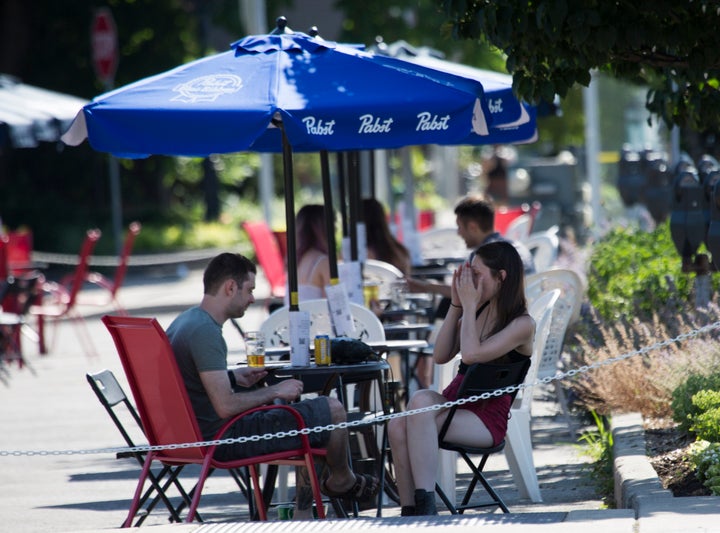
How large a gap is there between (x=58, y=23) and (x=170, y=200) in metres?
5.61

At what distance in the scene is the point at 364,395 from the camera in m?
7.71

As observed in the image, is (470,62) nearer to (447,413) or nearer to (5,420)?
(5,420)

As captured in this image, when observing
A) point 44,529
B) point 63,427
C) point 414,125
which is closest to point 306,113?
point 414,125

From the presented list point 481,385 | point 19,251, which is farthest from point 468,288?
point 19,251

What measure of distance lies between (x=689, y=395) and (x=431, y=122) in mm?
1921

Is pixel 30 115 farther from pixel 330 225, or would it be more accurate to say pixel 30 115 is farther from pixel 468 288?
pixel 468 288

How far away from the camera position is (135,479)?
27.2 ft

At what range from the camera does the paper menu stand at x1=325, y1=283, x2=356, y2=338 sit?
296 inches

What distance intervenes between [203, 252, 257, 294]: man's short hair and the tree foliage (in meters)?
1.85

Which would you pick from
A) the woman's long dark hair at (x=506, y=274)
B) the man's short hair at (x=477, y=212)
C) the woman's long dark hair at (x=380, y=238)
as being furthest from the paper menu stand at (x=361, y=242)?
the woman's long dark hair at (x=506, y=274)

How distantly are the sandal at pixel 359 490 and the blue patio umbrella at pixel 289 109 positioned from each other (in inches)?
46.1

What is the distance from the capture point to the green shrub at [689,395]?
6.72 metres

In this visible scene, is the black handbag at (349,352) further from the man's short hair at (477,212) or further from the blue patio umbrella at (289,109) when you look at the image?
the man's short hair at (477,212)

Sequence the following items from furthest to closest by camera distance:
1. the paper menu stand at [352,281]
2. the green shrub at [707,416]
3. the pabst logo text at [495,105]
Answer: the paper menu stand at [352,281], the pabst logo text at [495,105], the green shrub at [707,416]
